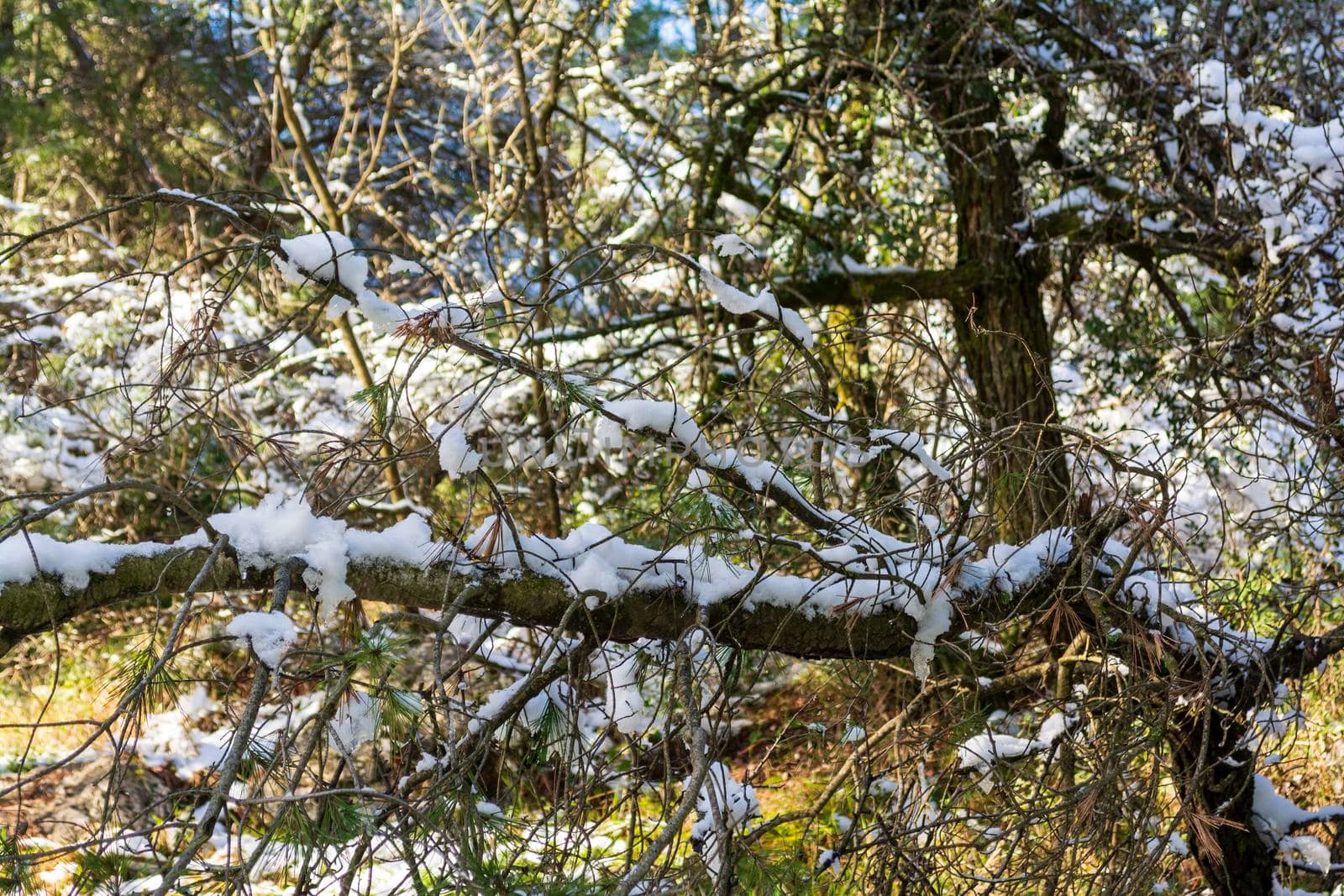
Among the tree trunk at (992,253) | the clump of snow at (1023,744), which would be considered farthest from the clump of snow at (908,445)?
the tree trunk at (992,253)

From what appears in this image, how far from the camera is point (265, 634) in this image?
155cm

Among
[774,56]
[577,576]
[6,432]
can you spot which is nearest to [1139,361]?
[774,56]

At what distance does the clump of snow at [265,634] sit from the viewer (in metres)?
1.52

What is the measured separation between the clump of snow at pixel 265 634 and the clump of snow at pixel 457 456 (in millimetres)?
354

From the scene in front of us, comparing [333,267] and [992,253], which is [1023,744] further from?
[992,253]

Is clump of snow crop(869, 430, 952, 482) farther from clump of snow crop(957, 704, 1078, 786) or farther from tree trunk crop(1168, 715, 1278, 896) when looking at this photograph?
tree trunk crop(1168, 715, 1278, 896)

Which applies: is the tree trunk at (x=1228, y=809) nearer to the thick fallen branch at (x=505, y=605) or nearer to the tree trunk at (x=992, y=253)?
the thick fallen branch at (x=505, y=605)

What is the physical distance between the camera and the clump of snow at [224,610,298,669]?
59.9 inches

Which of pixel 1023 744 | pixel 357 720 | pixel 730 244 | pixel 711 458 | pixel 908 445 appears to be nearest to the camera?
pixel 357 720

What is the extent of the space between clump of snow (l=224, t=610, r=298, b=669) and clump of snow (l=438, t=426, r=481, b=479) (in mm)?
354

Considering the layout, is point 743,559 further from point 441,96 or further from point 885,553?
point 441,96

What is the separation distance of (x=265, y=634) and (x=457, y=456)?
41 centimetres

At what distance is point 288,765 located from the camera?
154 centimetres

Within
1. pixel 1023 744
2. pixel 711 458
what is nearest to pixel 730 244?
pixel 711 458
